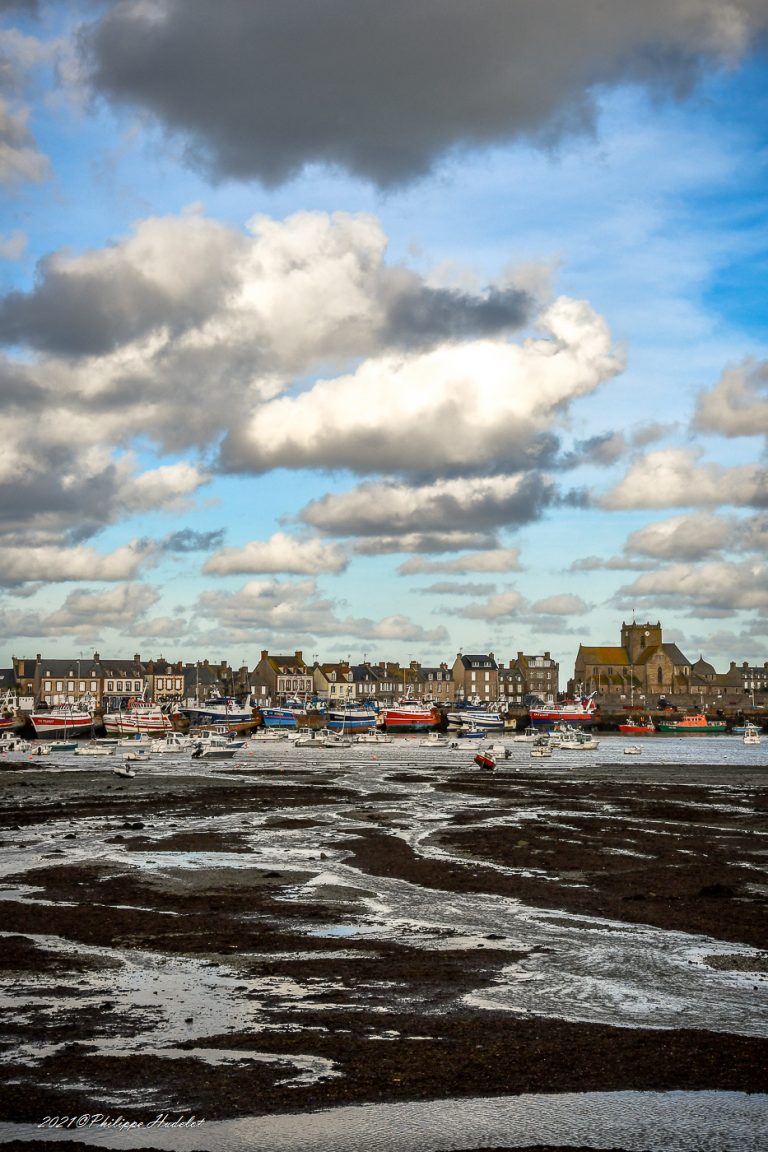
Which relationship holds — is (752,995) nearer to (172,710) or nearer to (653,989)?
(653,989)

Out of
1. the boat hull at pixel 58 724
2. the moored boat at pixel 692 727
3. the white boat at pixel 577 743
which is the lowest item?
the moored boat at pixel 692 727

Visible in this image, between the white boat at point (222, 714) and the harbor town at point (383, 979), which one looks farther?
the white boat at point (222, 714)

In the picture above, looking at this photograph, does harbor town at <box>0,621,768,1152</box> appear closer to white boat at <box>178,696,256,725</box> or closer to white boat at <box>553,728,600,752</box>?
white boat at <box>553,728,600,752</box>

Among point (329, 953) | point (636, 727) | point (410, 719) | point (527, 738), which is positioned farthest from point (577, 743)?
point (329, 953)

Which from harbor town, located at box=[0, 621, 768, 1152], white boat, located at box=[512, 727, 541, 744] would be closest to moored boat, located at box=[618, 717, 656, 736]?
white boat, located at box=[512, 727, 541, 744]

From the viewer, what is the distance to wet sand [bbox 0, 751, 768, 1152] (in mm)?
11562

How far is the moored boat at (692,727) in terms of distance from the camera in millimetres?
181000

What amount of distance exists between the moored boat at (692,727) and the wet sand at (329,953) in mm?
142685

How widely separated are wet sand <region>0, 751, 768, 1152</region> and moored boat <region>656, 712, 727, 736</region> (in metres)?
143

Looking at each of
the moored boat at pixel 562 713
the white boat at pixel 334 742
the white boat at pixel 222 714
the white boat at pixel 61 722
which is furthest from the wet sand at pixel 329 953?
the moored boat at pixel 562 713

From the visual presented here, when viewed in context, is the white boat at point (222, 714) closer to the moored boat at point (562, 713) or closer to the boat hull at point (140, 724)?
the boat hull at point (140, 724)

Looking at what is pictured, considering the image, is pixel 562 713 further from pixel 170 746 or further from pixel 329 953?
pixel 329 953

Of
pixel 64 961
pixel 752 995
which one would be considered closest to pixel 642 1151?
pixel 752 995

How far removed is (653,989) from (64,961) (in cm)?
835
